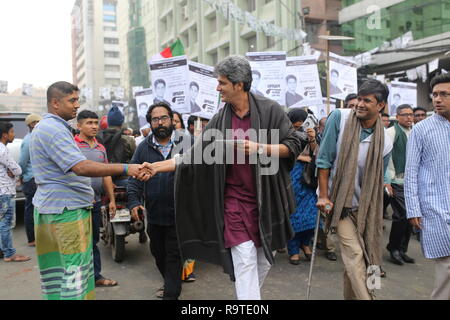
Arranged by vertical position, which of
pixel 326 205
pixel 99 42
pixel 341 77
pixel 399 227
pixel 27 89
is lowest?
pixel 399 227

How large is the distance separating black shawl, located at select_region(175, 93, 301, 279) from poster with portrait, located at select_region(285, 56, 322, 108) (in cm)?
531

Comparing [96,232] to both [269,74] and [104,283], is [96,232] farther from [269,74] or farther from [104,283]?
[269,74]

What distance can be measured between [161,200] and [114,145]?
6.66 feet

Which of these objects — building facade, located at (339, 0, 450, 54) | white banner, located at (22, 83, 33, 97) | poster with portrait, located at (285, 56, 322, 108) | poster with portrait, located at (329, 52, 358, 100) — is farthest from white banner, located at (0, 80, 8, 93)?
building facade, located at (339, 0, 450, 54)

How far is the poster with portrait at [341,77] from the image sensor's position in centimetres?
797

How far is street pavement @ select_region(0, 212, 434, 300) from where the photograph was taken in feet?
13.0

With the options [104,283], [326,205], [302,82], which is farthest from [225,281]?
[302,82]

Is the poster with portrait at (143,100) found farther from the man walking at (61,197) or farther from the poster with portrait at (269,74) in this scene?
the man walking at (61,197)

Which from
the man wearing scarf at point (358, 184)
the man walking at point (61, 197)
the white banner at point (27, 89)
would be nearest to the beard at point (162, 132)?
the man walking at point (61, 197)

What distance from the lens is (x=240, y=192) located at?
103 inches

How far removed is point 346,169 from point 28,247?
16.1 ft

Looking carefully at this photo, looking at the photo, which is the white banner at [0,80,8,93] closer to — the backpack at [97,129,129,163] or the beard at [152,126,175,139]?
the backpack at [97,129,129,163]

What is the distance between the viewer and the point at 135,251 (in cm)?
558

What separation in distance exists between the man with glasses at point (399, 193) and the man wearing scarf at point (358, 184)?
1.73m
